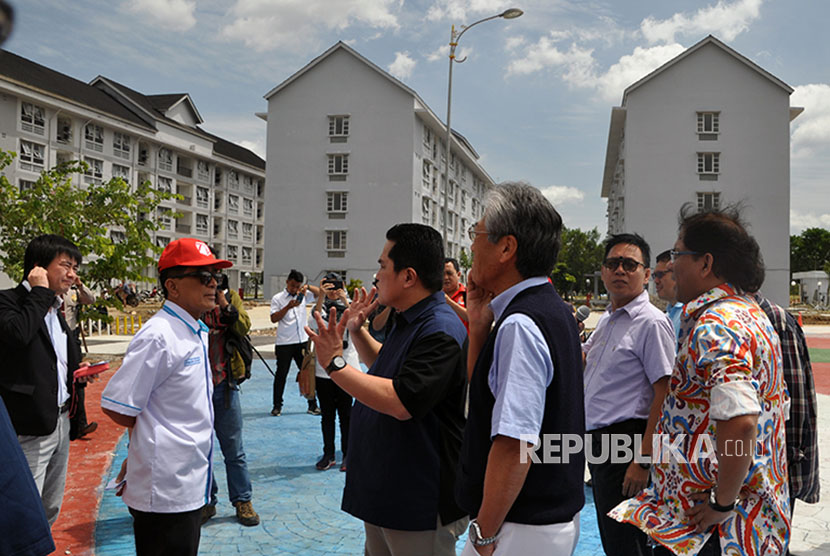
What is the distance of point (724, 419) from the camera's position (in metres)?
2.27

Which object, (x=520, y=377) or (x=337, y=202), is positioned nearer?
(x=520, y=377)

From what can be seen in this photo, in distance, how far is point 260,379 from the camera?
13297mm

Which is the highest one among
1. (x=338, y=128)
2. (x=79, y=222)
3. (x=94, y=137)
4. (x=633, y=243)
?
(x=338, y=128)

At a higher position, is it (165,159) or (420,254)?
(165,159)

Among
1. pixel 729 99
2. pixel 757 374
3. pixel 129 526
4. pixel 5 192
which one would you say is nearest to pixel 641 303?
pixel 757 374

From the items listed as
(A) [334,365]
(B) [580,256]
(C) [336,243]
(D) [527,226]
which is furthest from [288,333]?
(B) [580,256]

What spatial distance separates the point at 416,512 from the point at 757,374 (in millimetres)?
1468

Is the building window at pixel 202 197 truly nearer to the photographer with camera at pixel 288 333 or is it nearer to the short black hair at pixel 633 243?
the photographer with camera at pixel 288 333

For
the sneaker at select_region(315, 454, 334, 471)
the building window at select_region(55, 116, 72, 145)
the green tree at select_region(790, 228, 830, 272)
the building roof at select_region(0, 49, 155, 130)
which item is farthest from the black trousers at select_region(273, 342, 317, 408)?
the green tree at select_region(790, 228, 830, 272)

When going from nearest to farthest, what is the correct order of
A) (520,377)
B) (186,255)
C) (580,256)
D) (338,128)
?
(520,377) < (186,255) < (338,128) < (580,256)

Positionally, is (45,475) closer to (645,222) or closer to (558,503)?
(558,503)

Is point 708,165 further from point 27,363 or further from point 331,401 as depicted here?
point 27,363

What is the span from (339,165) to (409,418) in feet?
148

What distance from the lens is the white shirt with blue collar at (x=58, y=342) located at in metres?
3.94
